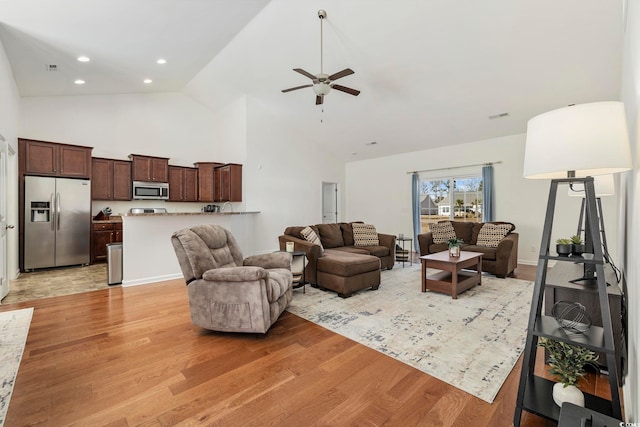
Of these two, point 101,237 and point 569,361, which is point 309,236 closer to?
point 569,361

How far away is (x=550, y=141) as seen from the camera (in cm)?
137

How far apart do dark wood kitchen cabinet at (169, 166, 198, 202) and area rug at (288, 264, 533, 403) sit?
4693 millimetres

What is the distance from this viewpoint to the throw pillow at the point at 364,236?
5484 mm

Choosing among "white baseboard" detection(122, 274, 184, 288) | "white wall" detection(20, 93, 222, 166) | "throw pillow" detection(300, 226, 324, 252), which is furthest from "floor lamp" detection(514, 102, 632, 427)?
"white wall" detection(20, 93, 222, 166)

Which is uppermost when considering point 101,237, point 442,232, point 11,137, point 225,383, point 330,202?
point 11,137

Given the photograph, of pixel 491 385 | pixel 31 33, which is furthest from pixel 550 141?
pixel 31 33

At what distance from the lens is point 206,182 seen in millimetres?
7410

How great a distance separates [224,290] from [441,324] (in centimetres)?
215

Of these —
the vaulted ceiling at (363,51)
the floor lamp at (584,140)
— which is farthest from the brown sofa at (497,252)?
the floor lamp at (584,140)

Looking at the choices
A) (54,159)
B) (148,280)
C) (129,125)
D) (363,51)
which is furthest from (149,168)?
(363,51)

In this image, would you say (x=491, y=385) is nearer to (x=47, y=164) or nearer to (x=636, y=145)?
(x=636, y=145)

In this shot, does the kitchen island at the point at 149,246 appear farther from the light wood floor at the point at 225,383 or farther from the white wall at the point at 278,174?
the white wall at the point at 278,174

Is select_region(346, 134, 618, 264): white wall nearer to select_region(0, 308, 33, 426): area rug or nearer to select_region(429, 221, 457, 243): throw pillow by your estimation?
select_region(429, 221, 457, 243): throw pillow

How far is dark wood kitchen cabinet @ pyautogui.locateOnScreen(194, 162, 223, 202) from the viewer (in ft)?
24.3
